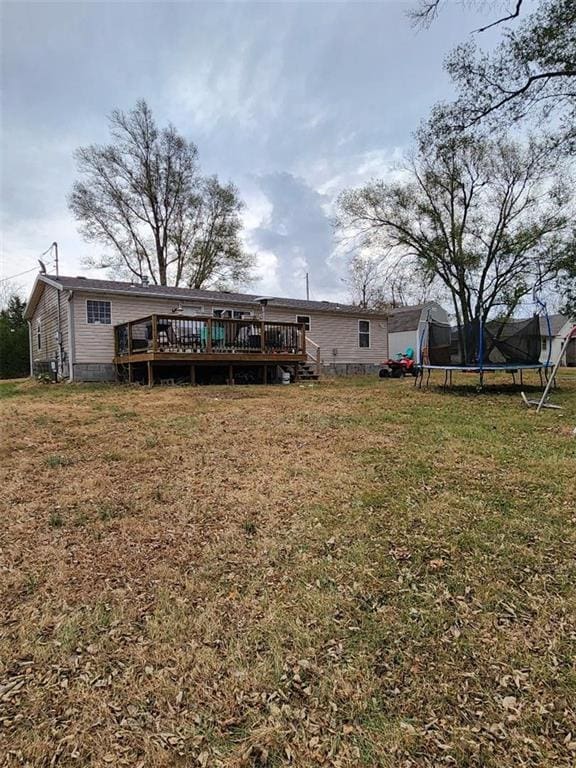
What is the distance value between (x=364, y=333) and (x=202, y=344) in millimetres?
9283

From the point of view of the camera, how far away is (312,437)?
230 inches

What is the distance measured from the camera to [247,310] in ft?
55.4

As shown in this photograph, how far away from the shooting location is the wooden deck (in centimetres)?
1185

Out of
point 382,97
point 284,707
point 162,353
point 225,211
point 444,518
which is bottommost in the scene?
point 284,707

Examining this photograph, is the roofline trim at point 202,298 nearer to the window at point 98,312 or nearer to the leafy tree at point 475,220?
the window at point 98,312

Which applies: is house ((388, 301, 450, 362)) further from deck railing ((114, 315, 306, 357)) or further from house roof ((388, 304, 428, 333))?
deck railing ((114, 315, 306, 357))

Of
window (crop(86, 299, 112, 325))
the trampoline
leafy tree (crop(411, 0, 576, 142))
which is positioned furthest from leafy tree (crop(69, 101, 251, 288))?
the trampoline

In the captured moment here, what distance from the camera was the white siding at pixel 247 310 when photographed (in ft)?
45.1

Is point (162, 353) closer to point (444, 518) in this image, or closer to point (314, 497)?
point (314, 497)

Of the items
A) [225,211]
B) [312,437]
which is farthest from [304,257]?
[312,437]

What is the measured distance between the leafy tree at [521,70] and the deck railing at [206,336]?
7053 mm

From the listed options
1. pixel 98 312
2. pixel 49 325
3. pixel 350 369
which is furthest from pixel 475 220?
pixel 49 325

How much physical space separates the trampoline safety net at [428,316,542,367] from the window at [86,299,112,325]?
33.5 feet

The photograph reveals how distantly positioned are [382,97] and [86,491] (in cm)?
1266
